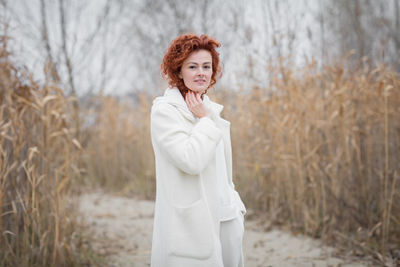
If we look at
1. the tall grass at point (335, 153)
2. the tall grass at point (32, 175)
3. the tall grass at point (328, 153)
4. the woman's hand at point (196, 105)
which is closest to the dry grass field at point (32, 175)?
the tall grass at point (32, 175)

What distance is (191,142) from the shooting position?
4.15 feet

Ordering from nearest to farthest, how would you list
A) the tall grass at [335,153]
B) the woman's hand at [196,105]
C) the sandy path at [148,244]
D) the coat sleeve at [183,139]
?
the coat sleeve at [183,139] → the woman's hand at [196,105] → the sandy path at [148,244] → the tall grass at [335,153]

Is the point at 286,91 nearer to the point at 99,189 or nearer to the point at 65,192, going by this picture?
the point at 65,192

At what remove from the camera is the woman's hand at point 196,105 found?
138cm

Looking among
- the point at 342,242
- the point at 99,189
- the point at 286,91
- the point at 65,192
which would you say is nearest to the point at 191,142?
the point at 65,192

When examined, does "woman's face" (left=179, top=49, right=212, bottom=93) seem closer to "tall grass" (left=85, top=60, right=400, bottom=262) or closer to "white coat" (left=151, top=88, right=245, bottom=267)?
"white coat" (left=151, top=88, right=245, bottom=267)

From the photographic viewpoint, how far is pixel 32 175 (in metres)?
2.12

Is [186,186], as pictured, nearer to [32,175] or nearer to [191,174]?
[191,174]

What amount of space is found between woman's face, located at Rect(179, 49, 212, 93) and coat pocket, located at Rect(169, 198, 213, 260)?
479 millimetres

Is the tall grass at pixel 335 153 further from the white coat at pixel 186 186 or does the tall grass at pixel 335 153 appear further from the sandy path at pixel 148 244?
the white coat at pixel 186 186

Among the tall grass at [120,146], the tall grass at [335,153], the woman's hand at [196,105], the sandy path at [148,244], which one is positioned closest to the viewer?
the woman's hand at [196,105]

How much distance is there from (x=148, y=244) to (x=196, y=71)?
2358 mm

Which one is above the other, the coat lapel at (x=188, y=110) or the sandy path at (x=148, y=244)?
the coat lapel at (x=188, y=110)

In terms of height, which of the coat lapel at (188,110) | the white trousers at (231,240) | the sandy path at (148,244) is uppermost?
the coat lapel at (188,110)
